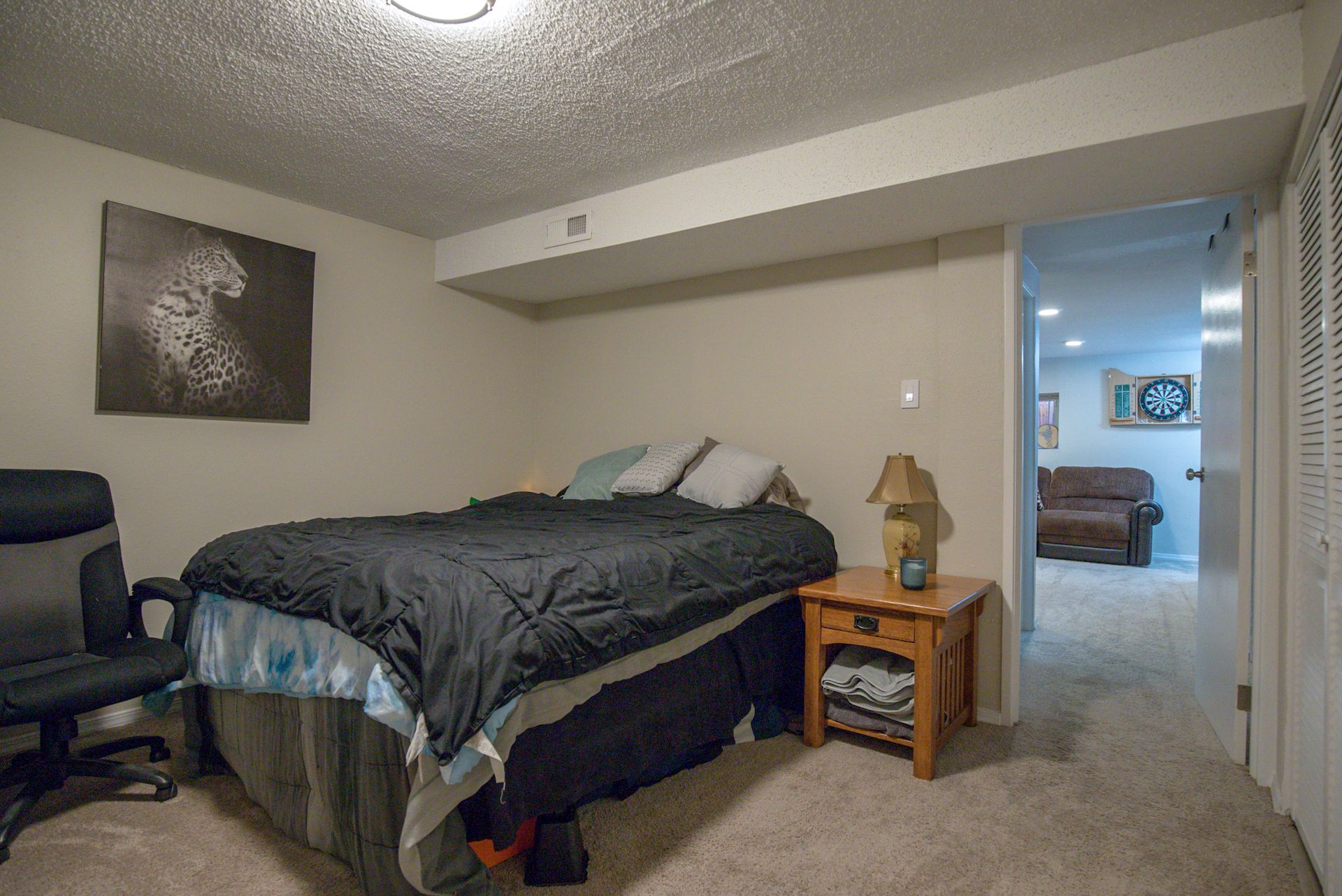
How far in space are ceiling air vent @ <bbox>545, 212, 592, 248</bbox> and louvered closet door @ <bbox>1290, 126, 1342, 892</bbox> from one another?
8.09 feet

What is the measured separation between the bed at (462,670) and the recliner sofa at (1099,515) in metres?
5.38

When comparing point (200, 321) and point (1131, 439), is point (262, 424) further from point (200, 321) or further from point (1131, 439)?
point (1131, 439)

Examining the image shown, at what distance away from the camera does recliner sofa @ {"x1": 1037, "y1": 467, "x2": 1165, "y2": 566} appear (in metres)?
6.46

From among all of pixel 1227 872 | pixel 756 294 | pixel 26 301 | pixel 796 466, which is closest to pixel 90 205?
pixel 26 301

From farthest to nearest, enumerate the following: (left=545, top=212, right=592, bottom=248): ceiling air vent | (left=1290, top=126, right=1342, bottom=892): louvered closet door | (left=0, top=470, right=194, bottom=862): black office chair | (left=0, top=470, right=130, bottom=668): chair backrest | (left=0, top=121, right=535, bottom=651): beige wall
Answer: (left=545, top=212, right=592, bottom=248): ceiling air vent, (left=0, top=121, right=535, bottom=651): beige wall, (left=0, top=470, right=130, bottom=668): chair backrest, (left=0, top=470, right=194, bottom=862): black office chair, (left=1290, top=126, right=1342, bottom=892): louvered closet door

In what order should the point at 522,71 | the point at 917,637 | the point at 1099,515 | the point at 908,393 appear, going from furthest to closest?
the point at 1099,515 → the point at 908,393 → the point at 917,637 → the point at 522,71

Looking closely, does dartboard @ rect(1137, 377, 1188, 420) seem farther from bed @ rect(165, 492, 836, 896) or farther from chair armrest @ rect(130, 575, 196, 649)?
Answer: chair armrest @ rect(130, 575, 196, 649)

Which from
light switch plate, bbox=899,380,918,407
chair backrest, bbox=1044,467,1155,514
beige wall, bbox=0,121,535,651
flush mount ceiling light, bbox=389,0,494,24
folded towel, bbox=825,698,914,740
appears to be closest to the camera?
flush mount ceiling light, bbox=389,0,494,24

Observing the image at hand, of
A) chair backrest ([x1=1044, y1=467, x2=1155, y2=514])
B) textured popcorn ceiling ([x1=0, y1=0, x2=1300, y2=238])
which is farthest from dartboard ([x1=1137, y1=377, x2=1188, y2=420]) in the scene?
textured popcorn ceiling ([x1=0, y1=0, x2=1300, y2=238])

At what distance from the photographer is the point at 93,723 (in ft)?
8.51

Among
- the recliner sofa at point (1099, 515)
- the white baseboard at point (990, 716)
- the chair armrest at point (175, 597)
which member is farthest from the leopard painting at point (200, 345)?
the recliner sofa at point (1099, 515)

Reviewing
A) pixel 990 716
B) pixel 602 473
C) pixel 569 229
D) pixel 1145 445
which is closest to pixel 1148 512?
pixel 1145 445

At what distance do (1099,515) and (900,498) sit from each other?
5186 mm

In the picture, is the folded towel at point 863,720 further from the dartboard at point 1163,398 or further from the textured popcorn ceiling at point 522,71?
the dartboard at point 1163,398
